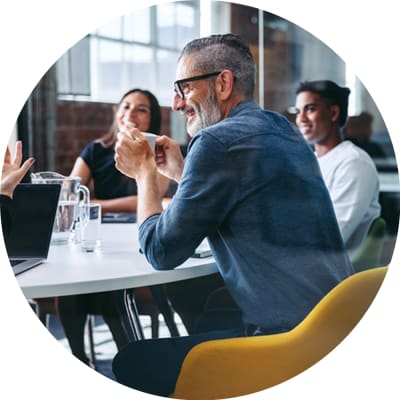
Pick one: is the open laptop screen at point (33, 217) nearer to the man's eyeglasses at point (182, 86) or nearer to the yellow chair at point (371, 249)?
the man's eyeglasses at point (182, 86)

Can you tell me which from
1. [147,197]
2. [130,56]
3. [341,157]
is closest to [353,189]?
[341,157]

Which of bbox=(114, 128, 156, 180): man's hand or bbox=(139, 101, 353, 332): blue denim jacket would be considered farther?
bbox=(114, 128, 156, 180): man's hand

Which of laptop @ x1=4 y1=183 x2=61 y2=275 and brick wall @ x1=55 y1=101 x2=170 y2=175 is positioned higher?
brick wall @ x1=55 y1=101 x2=170 y2=175

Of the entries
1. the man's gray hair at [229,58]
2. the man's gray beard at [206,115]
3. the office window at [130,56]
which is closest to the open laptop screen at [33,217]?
the office window at [130,56]

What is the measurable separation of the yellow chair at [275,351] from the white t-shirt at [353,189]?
11cm

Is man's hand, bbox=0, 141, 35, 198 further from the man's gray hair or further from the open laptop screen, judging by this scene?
the man's gray hair

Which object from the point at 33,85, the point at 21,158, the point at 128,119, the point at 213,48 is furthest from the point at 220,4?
the point at 21,158

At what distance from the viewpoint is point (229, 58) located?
5.57 ft

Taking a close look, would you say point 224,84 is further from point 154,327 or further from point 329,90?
point 154,327

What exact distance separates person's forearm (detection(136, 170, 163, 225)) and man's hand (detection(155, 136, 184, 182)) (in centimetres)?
3

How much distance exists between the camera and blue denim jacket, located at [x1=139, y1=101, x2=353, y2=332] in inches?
62.6

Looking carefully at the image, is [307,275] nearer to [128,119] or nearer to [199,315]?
[199,315]

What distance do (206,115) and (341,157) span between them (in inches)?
14.0

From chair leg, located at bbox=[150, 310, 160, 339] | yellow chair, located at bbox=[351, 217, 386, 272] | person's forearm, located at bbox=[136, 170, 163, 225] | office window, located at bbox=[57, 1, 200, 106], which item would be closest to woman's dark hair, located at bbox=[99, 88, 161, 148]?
office window, located at bbox=[57, 1, 200, 106]
